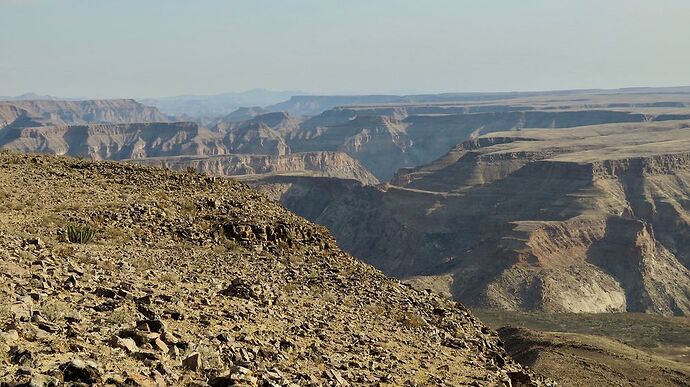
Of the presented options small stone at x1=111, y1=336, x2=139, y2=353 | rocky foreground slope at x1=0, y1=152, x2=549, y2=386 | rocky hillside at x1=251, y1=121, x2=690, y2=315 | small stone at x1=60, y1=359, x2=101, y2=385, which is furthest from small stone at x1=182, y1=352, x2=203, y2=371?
rocky hillside at x1=251, y1=121, x2=690, y2=315

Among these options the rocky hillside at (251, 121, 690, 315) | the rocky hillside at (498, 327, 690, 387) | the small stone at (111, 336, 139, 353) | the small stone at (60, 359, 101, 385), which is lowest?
the rocky hillside at (251, 121, 690, 315)

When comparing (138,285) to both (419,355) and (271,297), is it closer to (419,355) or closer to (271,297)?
(271,297)

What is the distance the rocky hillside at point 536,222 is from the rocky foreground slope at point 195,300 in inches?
2713

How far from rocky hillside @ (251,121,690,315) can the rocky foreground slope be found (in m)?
68.9

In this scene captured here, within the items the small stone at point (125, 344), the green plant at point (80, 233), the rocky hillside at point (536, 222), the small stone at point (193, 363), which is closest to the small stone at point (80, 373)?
the small stone at point (125, 344)

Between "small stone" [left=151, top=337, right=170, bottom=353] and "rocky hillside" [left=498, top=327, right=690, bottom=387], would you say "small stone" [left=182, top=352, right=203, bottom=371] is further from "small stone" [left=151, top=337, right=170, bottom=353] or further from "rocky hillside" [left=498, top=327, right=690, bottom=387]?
"rocky hillside" [left=498, top=327, right=690, bottom=387]

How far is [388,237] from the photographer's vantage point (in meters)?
Answer: 144

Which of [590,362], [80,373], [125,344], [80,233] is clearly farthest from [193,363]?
[590,362]

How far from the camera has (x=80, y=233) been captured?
19906mm

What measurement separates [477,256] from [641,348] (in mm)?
51743

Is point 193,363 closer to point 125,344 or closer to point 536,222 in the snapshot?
point 125,344

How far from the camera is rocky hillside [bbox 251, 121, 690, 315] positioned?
323ft

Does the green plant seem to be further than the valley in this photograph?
Yes

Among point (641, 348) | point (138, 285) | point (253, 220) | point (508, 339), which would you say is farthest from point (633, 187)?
point (138, 285)
